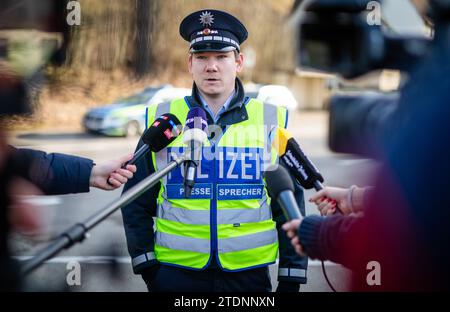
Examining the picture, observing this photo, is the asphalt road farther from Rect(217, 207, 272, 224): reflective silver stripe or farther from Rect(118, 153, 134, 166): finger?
Rect(217, 207, 272, 224): reflective silver stripe

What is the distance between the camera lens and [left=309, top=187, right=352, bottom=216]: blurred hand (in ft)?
6.46

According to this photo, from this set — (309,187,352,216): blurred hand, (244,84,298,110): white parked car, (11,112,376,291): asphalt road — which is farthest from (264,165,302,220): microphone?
(244,84,298,110): white parked car

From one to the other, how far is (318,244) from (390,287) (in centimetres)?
35

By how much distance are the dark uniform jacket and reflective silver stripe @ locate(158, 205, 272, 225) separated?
76mm

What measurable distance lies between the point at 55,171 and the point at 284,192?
31.0 inches

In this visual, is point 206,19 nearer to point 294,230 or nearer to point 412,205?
point 294,230

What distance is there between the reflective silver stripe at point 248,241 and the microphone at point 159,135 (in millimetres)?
378

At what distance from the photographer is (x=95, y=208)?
6.58 ft

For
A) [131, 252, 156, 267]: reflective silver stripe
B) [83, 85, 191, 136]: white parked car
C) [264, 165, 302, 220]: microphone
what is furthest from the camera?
[83, 85, 191, 136]: white parked car

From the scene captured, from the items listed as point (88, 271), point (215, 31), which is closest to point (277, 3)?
point (215, 31)

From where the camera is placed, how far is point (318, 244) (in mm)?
1716

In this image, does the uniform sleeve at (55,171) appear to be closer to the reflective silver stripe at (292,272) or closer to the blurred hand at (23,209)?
the blurred hand at (23,209)

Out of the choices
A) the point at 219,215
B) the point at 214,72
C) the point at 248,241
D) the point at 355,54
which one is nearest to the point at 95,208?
the point at 219,215

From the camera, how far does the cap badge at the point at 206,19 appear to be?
2.37 m
